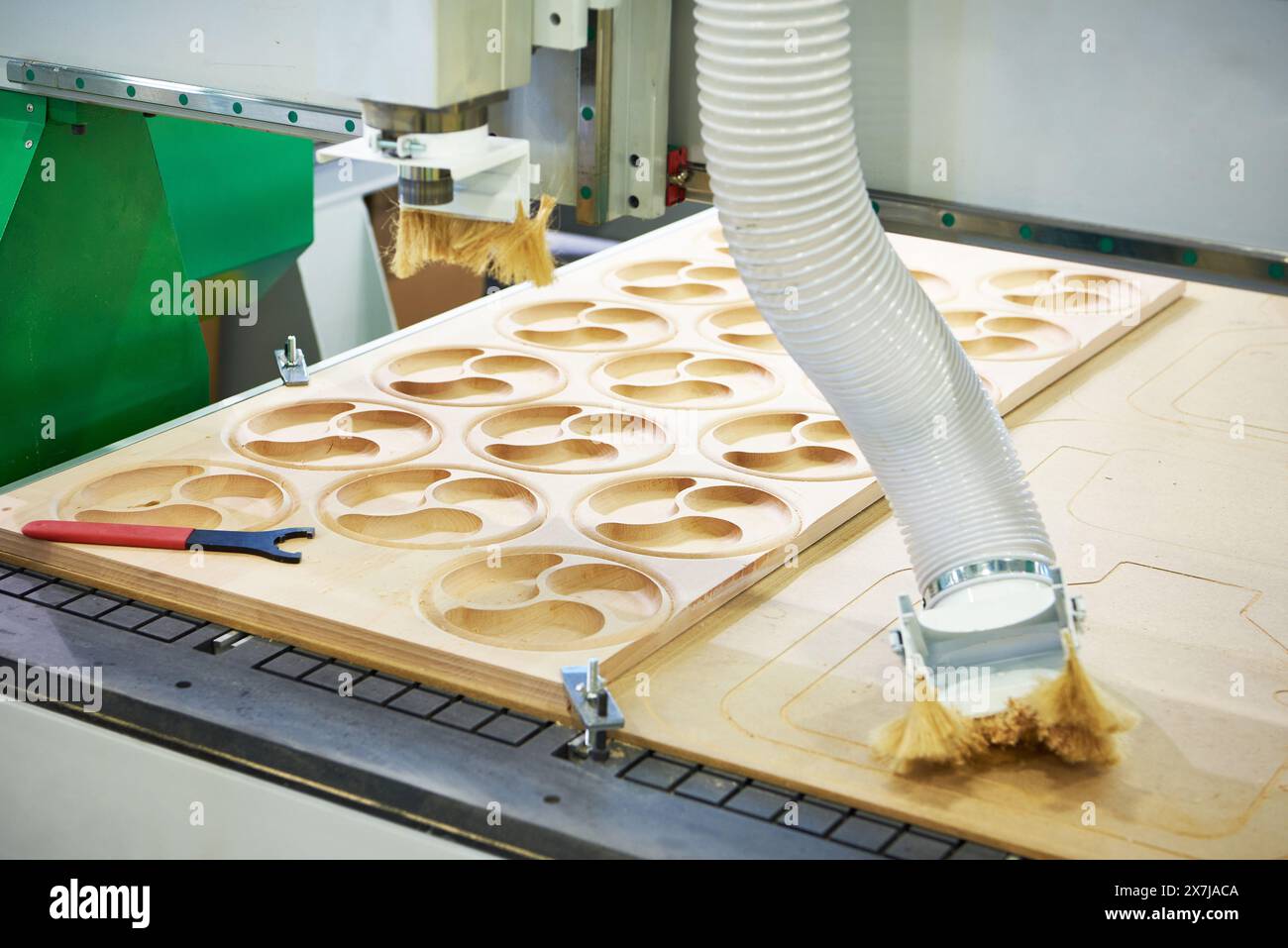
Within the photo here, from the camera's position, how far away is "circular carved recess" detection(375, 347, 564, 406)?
211 cm

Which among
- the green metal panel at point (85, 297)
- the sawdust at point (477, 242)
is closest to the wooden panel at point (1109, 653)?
the sawdust at point (477, 242)

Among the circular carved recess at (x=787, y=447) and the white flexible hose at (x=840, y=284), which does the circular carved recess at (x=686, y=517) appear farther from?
the white flexible hose at (x=840, y=284)

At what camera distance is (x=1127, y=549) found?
1729mm

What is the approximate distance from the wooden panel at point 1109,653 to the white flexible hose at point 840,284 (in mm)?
171

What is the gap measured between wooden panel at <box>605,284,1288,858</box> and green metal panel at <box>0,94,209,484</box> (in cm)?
97

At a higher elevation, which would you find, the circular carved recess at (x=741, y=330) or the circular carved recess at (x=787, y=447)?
the circular carved recess at (x=741, y=330)

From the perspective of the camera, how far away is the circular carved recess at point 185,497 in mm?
1720

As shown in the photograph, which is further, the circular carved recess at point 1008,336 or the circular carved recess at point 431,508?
the circular carved recess at point 1008,336

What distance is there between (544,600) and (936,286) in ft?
3.89

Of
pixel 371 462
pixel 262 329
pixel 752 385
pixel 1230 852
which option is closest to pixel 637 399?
pixel 752 385

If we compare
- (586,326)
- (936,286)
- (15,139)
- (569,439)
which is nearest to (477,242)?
(569,439)

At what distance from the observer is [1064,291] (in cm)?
250

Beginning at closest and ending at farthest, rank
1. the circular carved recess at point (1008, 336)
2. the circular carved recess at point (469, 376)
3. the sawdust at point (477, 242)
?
the sawdust at point (477, 242), the circular carved recess at point (469, 376), the circular carved recess at point (1008, 336)

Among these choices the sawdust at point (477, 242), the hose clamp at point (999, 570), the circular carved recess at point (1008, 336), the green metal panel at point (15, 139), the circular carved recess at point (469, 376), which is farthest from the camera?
the circular carved recess at point (1008, 336)
